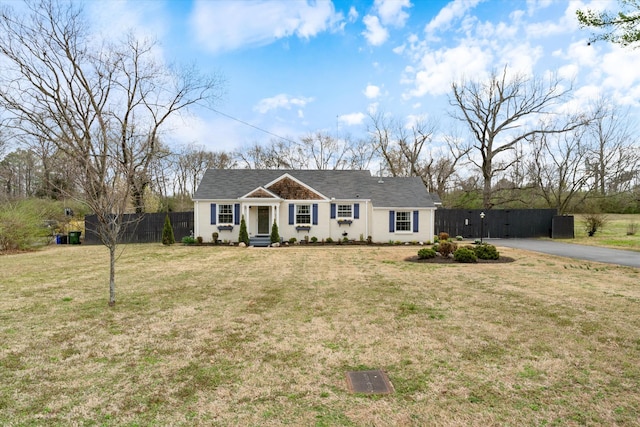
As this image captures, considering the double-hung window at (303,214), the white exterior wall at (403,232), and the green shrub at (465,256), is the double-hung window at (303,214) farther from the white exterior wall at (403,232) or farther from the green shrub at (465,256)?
the green shrub at (465,256)

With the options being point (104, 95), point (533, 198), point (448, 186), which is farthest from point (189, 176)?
point (533, 198)

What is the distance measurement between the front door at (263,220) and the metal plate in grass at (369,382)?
1631 cm

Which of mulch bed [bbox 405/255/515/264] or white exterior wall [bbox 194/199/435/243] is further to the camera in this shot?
white exterior wall [bbox 194/199/435/243]

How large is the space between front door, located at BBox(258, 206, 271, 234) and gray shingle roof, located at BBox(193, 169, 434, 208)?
52.9 inches

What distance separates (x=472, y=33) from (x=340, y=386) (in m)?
14.5

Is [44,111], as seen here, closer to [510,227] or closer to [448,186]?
[510,227]

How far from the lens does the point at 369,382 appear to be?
3215mm

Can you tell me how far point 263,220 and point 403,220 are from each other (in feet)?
26.8

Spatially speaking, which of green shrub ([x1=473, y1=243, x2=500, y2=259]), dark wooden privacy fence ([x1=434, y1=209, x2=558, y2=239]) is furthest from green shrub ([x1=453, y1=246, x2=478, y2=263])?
dark wooden privacy fence ([x1=434, y1=209, x2=558, y2=239])

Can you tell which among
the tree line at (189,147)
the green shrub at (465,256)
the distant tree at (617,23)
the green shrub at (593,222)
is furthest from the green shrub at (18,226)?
the green shrub at (593,222)

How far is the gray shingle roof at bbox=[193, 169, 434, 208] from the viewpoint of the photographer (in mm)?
18844

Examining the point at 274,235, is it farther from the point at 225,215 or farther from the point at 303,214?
the point at 225,215

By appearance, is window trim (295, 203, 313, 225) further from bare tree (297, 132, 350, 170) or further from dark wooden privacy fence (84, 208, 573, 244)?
bare tree (297, 132, 350, 170)

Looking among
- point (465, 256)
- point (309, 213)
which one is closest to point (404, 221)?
point (309, 213)
